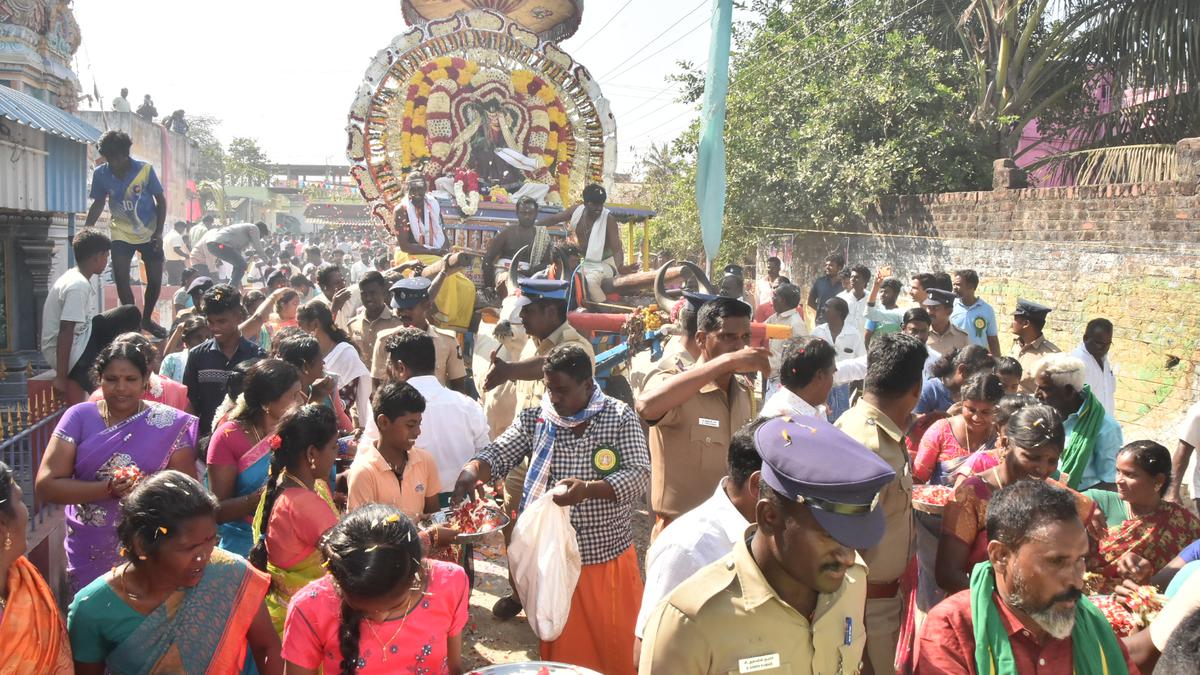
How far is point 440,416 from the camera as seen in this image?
15.9 ft

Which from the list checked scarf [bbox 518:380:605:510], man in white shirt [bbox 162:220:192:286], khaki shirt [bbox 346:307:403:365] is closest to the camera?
checked scarf [bbox 518:380:605:510]

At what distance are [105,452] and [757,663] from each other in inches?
117

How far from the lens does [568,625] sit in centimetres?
434

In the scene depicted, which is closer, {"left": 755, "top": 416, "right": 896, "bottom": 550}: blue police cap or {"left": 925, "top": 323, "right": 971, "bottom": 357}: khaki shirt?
{"left": 755, "top": 416, "right": 896, "bottom": 550}: blue police cap

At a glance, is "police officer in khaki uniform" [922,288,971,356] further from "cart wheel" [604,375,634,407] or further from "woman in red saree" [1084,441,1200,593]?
"woman in red saree" [1084,441,1200,593]

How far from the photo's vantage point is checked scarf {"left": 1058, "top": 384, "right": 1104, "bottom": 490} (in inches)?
196

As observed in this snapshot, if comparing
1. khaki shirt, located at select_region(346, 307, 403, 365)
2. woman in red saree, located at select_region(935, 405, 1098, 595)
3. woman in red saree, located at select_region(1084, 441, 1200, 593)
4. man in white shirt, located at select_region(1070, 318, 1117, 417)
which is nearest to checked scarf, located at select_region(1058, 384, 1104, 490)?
woman in red saree, located at select_region(1084, 441, 1200, 593)

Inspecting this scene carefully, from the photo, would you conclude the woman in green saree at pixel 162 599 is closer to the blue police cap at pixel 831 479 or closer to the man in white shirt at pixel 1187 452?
the blue police cap at pixel 831 479

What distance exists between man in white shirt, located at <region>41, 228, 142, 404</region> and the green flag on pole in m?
4.89

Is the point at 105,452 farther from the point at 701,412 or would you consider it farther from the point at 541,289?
the point at 541,289

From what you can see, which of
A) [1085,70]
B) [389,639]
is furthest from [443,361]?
[1085,70]

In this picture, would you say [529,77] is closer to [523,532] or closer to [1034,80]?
[1034,80]

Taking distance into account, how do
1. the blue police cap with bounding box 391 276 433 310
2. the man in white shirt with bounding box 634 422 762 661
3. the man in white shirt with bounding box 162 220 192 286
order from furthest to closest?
the man in white shirt with bounding box 162 220 192 286
the blue police cap with bounding box 391 276 433 310
the man in white shirt with bounding box 634 422 762 661

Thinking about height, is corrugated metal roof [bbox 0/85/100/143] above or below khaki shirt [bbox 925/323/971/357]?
above
